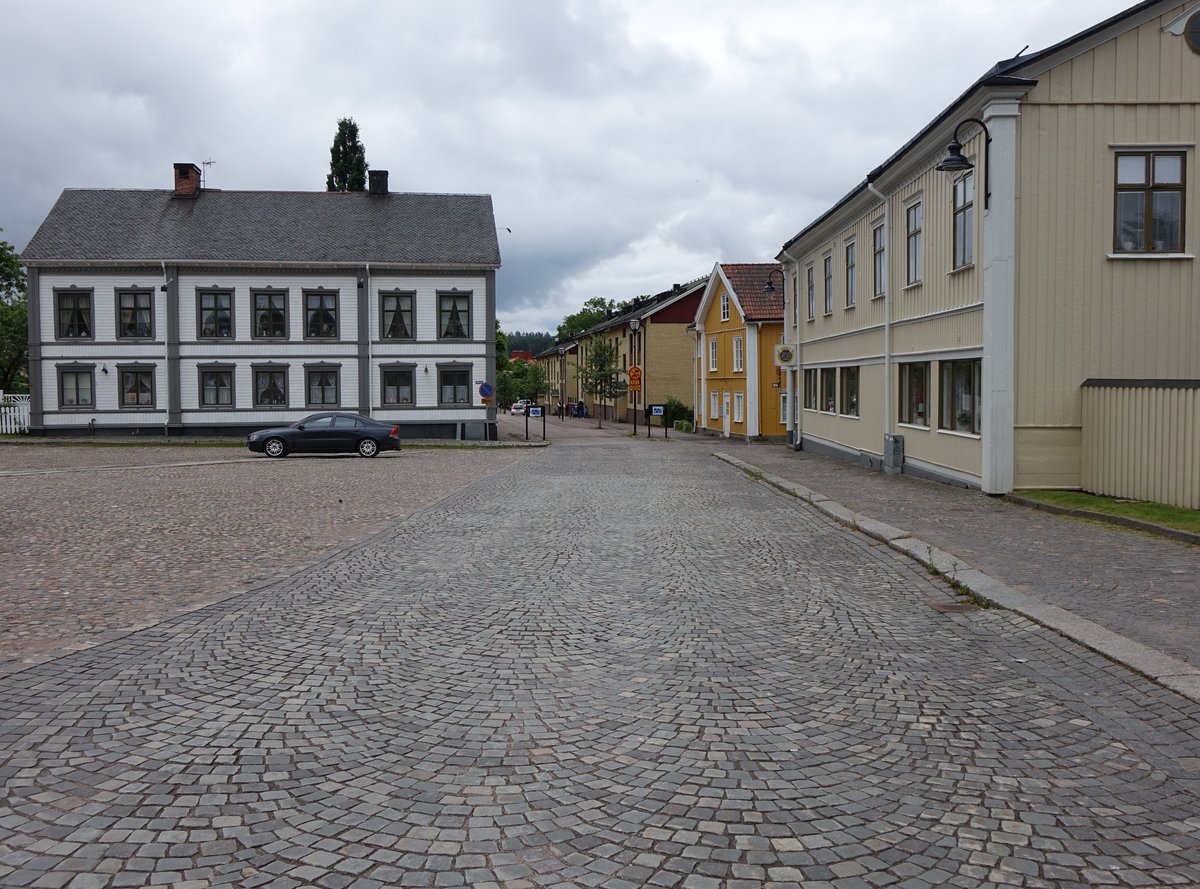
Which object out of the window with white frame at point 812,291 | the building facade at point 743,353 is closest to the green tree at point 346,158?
the building facade at point 743,353

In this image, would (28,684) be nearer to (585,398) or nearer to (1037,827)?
(1037,827)

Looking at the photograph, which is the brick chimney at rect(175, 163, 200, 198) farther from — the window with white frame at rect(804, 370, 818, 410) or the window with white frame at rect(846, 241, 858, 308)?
the window with white frame at rect(846, 241, 858, 308)

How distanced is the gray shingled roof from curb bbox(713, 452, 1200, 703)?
32.4 m

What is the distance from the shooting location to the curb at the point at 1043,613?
18.6ft

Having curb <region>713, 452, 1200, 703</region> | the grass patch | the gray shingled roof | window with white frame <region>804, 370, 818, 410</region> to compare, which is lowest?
curb <region>713, 452, 1200, 703</region>

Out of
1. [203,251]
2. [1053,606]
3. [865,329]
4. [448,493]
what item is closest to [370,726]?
[1053,606]

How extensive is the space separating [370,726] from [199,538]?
789cm

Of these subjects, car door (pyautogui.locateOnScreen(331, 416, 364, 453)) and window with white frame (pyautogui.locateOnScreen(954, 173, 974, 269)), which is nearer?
window with white frame (pyautogui.locateOnScreen(954, 173, 974, 269))

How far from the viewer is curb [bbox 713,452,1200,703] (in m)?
5.68

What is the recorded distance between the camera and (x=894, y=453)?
21016mm

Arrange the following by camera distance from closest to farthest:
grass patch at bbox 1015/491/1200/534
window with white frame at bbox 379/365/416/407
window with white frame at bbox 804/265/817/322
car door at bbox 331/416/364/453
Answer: grass patch at bbox 1015/491/1200/534
window with white frame at bbox 804/265/817/322
car door at bbox 331/416/364/453
window with white frame at bbox 379/365/416/407

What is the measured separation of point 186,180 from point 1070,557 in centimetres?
4383

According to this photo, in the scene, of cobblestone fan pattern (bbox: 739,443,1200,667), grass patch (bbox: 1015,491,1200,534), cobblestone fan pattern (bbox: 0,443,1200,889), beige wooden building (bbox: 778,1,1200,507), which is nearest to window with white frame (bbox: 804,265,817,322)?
cobblestone fan pattern (bbox: 739,443,1200,667)

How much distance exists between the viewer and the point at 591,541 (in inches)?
459
